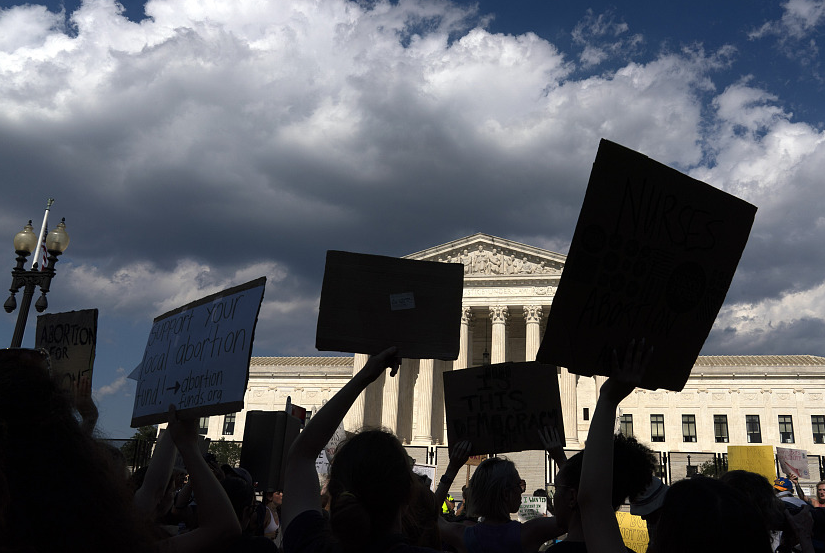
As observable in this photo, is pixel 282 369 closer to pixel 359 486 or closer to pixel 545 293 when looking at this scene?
pixel 545 293

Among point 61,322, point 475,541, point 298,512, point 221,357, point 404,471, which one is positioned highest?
point 61,322

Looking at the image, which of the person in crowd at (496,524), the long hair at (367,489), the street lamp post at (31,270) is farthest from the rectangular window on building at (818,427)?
the long hair at (367,489)

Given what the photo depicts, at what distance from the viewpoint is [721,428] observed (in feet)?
195

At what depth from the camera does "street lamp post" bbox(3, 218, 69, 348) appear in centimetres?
1398

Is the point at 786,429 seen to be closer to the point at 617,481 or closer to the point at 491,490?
the point at 491,490

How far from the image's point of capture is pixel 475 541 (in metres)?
4.40

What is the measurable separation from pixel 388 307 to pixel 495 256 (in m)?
52.4

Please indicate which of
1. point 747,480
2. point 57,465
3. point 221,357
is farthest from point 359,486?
point 747,480

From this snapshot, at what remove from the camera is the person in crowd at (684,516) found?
2.18m

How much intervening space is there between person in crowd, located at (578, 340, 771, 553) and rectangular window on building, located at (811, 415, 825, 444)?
2549 inches

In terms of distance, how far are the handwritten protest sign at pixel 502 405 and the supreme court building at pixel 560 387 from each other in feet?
141

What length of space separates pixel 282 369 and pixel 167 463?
213 ft

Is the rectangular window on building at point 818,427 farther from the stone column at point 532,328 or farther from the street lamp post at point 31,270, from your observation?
the street lamp post at point 31,270

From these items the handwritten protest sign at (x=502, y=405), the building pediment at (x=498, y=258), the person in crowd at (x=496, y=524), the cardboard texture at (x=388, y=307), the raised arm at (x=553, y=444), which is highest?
the building pediment at (x=498, y=258)
